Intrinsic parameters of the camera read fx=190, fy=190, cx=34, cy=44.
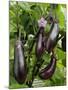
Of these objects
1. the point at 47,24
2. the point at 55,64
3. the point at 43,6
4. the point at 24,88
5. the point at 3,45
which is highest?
the point at 43,6

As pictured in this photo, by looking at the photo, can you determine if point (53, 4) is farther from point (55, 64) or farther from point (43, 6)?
point (55, 64)

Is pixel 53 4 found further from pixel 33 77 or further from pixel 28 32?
pixel 33 77

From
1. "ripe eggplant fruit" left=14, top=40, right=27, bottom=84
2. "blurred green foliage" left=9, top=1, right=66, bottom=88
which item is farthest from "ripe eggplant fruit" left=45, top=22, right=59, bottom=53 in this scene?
"ripe eggplant fruit" left=14, top=40, right=27, bottom=84

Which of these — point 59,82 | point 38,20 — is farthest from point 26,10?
point 59,82

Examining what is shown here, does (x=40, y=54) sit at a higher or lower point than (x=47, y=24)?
lower

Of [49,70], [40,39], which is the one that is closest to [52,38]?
[40,39]
